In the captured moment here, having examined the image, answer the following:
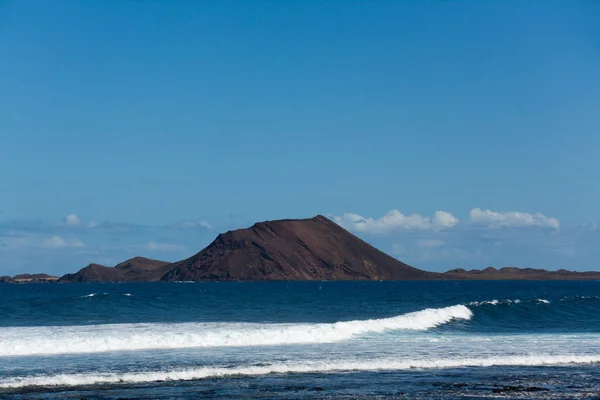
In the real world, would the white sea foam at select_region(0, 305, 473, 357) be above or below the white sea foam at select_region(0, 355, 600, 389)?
above

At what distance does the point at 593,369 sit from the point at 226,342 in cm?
1769

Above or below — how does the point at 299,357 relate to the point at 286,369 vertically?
above

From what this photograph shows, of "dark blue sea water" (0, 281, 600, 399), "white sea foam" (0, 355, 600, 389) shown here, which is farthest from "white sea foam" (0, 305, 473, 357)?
"white sea foam" (0, 355, 600, 389)

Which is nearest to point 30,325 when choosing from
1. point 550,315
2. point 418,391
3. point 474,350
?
point 474,350

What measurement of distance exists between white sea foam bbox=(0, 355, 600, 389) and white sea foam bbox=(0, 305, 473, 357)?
8879mm

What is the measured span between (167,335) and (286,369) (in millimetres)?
12872

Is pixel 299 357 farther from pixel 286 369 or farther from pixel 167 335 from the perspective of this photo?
pixel 167 335

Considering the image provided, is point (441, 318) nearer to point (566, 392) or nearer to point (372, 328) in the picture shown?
point (372, 328)

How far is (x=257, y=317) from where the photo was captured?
5741 cm

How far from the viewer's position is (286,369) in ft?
91.0

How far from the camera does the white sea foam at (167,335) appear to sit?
35.4 m

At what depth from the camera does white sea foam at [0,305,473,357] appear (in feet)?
116

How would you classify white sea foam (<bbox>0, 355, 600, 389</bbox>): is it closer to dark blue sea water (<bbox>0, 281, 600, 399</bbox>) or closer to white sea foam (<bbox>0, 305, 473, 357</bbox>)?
dark blue sea water (<bbox>0, 281, 600, 399</bbox>)

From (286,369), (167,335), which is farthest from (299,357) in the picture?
(167,335)
